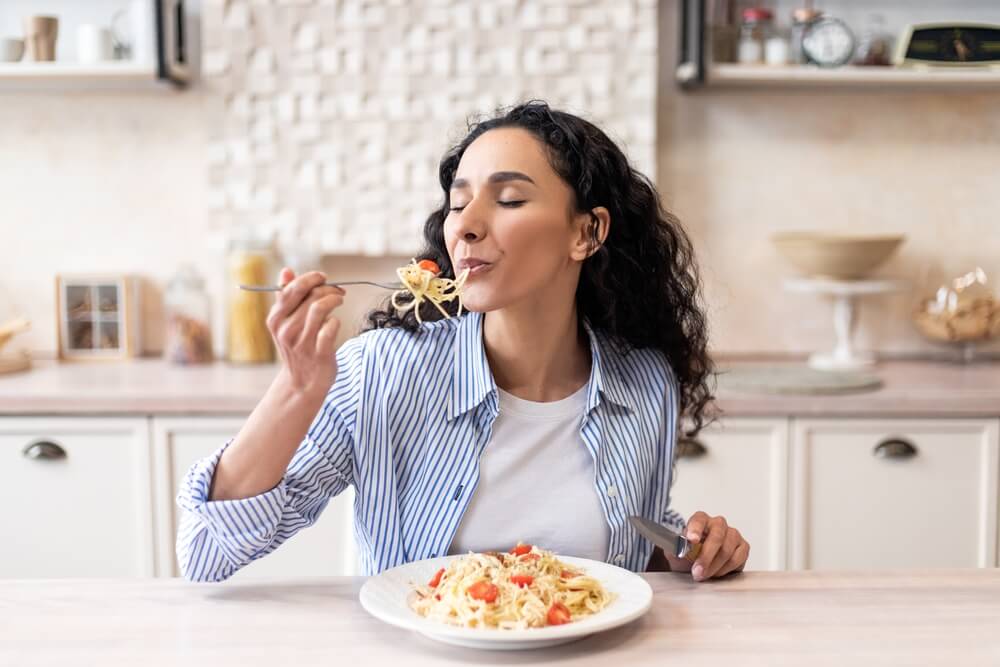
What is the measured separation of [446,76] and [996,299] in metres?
1.66

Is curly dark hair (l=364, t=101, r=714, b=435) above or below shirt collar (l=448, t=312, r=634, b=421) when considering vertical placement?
above

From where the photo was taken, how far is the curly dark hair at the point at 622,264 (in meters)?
1.52

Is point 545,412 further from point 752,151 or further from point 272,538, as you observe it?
point 752,151

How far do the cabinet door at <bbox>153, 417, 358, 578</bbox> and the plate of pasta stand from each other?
3.83 ft

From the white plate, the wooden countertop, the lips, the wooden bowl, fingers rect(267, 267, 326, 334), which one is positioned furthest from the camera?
the wooden bowl

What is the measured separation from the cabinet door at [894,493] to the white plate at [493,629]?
4.34 feet

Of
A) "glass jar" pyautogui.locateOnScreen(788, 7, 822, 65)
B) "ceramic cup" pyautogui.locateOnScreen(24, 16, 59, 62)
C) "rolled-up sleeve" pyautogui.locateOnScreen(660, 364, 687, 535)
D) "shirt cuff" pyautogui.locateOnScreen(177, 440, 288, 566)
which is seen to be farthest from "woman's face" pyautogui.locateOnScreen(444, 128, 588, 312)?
"ceramic cup" pyautogui.locateOnScreen(24, 16, 59, 62)

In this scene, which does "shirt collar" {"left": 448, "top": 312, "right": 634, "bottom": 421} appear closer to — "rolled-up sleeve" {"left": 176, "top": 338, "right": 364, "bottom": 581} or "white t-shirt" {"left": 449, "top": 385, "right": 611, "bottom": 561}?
"white t-shirt" {"left": 449, "top": 385, "right": 611, "bottom": 561}

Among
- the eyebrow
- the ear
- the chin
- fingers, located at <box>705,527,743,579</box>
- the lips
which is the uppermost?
the eyebrow

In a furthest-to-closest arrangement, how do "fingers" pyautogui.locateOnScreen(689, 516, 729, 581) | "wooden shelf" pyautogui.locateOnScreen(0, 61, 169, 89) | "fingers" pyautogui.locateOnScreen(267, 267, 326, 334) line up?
"wooden shelf" pyautogui.locateOnScreen(0, 61, 169, 89) → "fingers" pyautogui.locateOnScreen(689, 516, 729, 581) → "fingers" pyautogui.locateOnScreen(267, 267, 326, 334)

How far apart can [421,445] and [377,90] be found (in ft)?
5.13

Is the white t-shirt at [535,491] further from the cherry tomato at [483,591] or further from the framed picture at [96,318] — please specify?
the framed picture at [96,318]

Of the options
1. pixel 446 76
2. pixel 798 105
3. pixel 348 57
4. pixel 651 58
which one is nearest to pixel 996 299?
pixel 798 105

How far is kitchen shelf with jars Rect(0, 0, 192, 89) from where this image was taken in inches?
103
